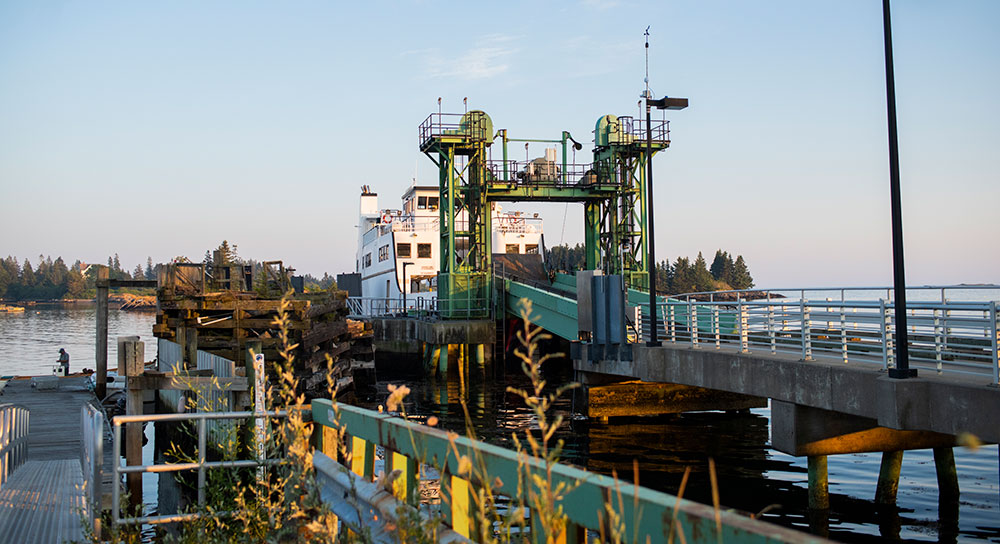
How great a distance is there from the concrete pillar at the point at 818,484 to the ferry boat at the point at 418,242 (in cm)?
2996

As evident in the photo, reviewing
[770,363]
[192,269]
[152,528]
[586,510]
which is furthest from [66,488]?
[192,269]

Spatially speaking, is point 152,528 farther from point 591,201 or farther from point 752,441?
point 591,201

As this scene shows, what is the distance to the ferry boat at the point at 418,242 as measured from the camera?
45.1m

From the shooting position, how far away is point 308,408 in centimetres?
569

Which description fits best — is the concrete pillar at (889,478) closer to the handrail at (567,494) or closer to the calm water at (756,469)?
the calm water at (756,469)

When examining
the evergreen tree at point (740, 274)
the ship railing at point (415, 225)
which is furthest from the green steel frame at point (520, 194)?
the evergreen tree at point (740, 274)

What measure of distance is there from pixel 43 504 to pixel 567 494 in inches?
338

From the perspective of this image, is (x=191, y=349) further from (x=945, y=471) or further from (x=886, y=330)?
(x=945, y=471)

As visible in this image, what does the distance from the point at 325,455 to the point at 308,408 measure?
447mm

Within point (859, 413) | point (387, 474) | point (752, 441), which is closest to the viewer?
point (387, 474)

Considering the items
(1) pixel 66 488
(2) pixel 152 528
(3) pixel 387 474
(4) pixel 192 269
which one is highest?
(4) pixel 192 269

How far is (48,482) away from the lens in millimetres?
10758

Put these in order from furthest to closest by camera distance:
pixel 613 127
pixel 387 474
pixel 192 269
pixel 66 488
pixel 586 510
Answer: pixel 613 127 < pixel 192 269 < pixel 66 488 < pixel 387 474 < pixel 586 510

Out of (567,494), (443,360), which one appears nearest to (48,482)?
(567,494)
